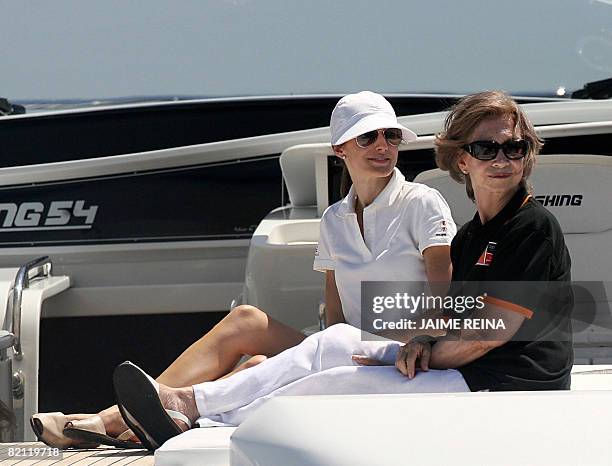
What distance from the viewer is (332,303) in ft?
7.62

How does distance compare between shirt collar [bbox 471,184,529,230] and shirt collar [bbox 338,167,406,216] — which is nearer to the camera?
shirt collar [bbox 471,184,529,230]

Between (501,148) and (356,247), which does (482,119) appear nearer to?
(501,148)

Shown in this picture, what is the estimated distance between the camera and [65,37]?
4309 millimetres

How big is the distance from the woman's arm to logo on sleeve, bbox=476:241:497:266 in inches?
25.4

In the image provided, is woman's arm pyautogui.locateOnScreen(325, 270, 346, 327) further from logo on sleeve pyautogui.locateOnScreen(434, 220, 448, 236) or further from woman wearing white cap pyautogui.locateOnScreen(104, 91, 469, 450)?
logo on sleeve pyautogui.locateOnScreen(434, 220, 448, 236)

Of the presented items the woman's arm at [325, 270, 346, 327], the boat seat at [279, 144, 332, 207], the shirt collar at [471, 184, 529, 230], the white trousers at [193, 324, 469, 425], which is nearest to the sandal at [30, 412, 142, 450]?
the white trousers at [193, 324, 469, 425]

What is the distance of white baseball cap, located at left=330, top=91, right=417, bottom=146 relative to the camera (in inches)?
88.2

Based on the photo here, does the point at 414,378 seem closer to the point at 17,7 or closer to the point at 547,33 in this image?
the point at 547,33

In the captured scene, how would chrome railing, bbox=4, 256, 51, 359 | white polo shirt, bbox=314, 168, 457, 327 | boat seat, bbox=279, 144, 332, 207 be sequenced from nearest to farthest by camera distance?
white polo shirt, bbox=314, 168, 457, 327, chrome railing, bbox=4, 256, 51, 359, boat seat, bbox=279, 144, 332, 207

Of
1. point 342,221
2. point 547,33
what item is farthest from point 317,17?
point 342,221

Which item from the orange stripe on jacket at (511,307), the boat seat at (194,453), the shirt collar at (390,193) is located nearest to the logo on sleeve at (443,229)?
the shirt collar at (390,193)

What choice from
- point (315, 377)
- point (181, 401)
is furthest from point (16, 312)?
point (315, 377)

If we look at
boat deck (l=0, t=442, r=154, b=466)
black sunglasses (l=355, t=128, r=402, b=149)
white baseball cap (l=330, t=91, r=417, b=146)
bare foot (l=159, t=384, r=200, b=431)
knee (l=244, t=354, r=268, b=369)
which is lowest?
boat deck (l=0, t=442, r=154, b=466)

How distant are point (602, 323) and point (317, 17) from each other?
264 centimetres
